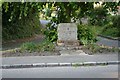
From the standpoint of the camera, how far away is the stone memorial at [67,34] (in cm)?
1460

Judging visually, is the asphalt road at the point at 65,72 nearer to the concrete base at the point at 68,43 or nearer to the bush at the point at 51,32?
the concrete base at the point at 68,43

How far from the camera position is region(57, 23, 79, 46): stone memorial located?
14602 millimetres

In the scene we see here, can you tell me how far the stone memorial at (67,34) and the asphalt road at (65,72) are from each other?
4.15 m

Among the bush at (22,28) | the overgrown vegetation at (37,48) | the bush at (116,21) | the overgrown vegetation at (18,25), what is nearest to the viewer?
the overgrown vegetation at (37,48)

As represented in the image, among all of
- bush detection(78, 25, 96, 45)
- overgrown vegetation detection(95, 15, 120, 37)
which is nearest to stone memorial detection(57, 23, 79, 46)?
bush detection(78, 25, 96, 45)

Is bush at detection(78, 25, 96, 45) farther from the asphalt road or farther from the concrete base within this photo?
the asphalt road

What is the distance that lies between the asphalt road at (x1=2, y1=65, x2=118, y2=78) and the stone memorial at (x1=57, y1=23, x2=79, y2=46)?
415cm

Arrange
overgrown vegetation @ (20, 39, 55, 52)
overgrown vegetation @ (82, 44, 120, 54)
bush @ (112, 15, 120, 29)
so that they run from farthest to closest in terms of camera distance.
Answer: bush @ (112, 15, 120, 29) < overgrown vegetation @ (20, 39, 55, 52) < overgrown vegetation @ (82, 44, 120, 54)

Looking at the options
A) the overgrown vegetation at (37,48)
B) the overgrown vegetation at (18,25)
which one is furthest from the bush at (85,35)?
the overgrown vegetation at (18,25)

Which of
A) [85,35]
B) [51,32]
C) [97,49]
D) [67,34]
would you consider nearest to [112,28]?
[85,35]

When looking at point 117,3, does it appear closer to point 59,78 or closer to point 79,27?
point 79,27

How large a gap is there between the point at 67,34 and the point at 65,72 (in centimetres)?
515

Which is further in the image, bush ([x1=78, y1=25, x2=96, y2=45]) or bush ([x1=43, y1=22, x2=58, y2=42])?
Answer: bush ([x1=43, y1=22, x2=58, y2=42])

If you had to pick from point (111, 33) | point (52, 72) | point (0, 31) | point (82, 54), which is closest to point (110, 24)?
point (111, 33)
